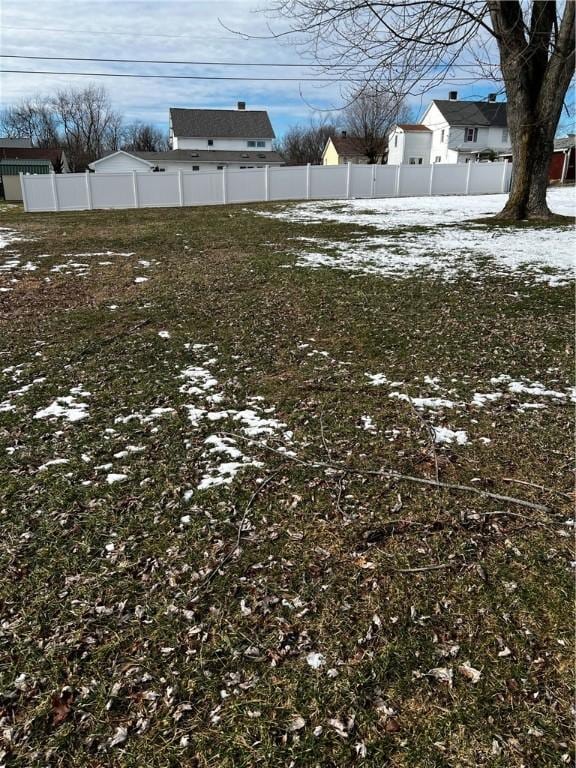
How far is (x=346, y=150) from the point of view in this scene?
4500 cm

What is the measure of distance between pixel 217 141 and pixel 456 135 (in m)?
19.2

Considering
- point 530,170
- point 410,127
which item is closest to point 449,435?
point 530,170

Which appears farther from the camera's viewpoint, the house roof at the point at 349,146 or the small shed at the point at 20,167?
the house roof at the point at 349,146

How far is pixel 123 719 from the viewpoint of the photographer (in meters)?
1.55

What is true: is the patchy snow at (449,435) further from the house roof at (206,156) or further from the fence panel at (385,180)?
the house roof at (206,156)

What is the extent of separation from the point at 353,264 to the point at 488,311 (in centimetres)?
282

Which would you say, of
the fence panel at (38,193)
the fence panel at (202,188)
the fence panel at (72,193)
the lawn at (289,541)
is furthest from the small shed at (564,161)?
the lawn at (289,541)

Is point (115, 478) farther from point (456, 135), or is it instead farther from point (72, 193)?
point (456, 135)

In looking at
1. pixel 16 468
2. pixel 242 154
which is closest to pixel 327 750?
pixel 16 468

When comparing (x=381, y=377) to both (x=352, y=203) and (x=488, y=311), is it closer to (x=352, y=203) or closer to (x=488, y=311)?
(x=488, y=311)

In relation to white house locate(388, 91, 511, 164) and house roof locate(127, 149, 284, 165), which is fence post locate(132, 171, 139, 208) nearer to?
house roof locate(127, 149, 284, 165)

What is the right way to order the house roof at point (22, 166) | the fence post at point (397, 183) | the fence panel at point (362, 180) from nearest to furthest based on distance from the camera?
1. the fence panel at point (362, 180)
2. the fence post at point (397, 183)
3. the house roof at point (22, 166)

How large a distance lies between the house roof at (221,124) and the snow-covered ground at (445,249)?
112 ft

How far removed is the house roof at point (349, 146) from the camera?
140ft
